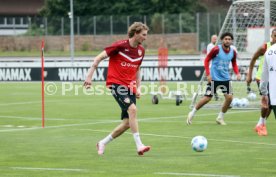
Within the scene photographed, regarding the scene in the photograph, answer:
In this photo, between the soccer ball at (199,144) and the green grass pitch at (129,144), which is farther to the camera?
the soccer ball at (199,144)

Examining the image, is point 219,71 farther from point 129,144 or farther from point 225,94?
point 129,144

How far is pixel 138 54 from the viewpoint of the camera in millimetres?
14578

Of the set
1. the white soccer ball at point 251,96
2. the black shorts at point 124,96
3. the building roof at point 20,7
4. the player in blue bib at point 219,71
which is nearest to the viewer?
the black shorts at point 124,96

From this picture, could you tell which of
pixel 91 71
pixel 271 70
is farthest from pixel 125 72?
pixel 271 70

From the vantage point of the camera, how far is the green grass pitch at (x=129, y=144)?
40.9 ft

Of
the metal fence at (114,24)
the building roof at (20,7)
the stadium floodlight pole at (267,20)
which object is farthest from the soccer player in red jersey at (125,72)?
the building roof at (20,7)

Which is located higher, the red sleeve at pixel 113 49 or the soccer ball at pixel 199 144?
the red sleeve at pixel 113 49

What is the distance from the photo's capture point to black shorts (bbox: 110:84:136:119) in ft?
47.0

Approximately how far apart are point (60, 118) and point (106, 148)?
821 cm

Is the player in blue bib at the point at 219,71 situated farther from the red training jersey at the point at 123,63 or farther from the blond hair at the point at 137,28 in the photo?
the blond hair at the point at 137,28

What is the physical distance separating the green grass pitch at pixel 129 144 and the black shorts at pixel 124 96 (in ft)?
2.54

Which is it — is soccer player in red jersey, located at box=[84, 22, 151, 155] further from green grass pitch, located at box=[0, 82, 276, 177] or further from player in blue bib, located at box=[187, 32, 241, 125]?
player in blue bib, located at box=[187, 32, 241, 125]

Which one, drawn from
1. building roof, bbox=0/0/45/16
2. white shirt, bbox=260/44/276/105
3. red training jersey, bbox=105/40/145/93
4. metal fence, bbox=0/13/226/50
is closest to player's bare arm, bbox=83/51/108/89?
red training jersey, bbox=105/40/145/93

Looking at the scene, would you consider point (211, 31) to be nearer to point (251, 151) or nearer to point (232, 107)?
point (232, 107)
